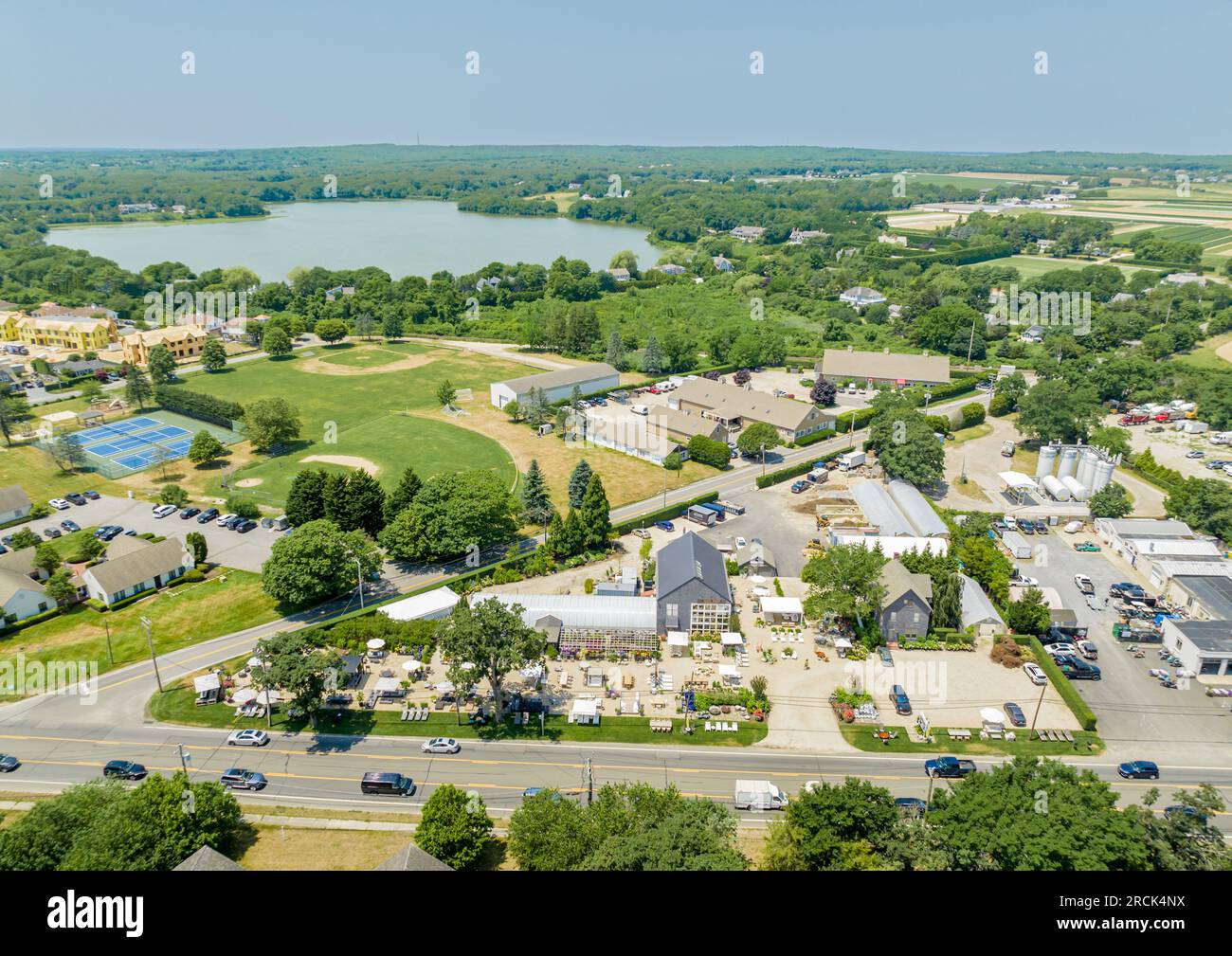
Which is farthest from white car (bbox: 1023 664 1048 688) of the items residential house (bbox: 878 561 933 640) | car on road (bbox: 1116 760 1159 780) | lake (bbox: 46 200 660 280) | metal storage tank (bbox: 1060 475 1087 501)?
lake (bbox: 46 200 660 280)

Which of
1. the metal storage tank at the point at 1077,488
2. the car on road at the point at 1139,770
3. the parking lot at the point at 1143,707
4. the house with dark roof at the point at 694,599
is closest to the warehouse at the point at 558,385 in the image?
the house with dark roof at the point at 694,599

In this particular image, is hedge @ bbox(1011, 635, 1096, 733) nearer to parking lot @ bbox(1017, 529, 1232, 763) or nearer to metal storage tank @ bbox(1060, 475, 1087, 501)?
parking lot @ bbox(1017, 529, 1232, 763)

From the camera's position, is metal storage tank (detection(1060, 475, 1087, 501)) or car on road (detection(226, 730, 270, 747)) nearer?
car on road (detection(226, 730, 270, 747))

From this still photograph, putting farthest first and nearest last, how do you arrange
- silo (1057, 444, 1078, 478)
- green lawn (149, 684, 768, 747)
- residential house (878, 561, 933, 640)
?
1. silo (1057, 444, 1078, 478)
2. residential house (878, 561, 933, 640)
3. green lawn (149, 684, 768, 747)

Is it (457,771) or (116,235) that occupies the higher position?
(116,235)

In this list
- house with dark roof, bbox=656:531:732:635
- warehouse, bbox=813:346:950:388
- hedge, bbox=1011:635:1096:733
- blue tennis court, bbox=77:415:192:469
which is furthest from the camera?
warehouse, bbox=813:346:950:388

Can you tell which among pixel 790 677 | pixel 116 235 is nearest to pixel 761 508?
pixel 790 677
